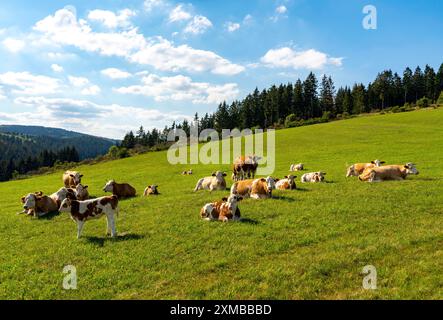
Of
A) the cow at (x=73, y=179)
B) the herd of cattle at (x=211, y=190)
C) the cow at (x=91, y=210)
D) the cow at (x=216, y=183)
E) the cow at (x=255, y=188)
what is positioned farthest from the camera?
the cow at (x=73, y=179)

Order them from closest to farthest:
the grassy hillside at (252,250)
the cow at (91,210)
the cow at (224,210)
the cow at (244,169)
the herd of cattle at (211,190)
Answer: the grassy hillside at (252,250) < the cow at (91,210) < the herd of cattle at (211,190) < the cow at (224,210) < the cow at (244,169)

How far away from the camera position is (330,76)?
5207 inches

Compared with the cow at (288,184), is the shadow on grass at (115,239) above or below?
below

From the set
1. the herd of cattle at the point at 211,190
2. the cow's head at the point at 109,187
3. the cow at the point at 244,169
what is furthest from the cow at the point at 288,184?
the cow's head at the point at 109,187

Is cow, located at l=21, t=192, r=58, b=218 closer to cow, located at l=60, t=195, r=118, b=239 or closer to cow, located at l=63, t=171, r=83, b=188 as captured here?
cow, located at l=60, t=195, r=118, b=239

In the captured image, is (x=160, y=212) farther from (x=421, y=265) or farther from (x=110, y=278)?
(x=421, y=265)

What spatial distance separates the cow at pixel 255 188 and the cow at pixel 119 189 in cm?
860

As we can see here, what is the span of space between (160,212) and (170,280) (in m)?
8.54

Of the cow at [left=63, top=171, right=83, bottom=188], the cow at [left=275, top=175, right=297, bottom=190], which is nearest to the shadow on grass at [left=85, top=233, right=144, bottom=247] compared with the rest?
the cow at [left=275, top=175, right=297, bottom=190]

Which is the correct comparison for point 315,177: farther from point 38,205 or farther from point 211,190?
point 38,205

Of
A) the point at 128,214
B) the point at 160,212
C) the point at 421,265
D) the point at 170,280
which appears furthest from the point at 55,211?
the point at 421,265

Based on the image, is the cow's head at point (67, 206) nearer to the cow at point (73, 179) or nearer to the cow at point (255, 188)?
the cow at point (255, 188)

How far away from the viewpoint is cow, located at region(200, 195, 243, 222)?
49.7 ft

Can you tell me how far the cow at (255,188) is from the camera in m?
19.4
